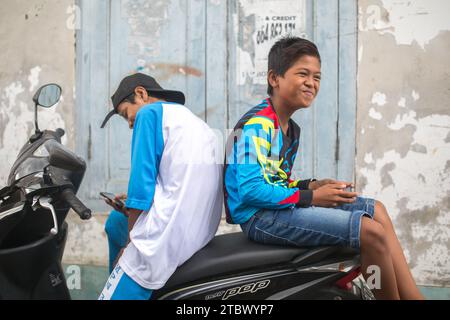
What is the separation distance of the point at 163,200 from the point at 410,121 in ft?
8.32

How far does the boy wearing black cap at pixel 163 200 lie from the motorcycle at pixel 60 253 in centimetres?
7

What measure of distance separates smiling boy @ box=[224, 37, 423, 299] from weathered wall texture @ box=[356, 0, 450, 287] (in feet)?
6.33

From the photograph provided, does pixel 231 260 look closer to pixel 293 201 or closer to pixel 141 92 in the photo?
pixel 293 201

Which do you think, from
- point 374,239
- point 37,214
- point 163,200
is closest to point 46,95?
point 37,214

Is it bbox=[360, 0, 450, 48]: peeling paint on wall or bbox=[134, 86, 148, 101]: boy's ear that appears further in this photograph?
bbox=[360, 0, 450, 48]: peeling paint on wall

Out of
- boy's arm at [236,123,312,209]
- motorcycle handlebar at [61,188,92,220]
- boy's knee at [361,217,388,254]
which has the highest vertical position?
boy's arm at [236,123,312,209]

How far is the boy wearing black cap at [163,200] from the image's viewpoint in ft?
5.87

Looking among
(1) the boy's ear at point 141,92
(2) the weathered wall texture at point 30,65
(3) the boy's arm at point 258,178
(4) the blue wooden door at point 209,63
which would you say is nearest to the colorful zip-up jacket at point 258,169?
(3) the boy's arm at point 258,178

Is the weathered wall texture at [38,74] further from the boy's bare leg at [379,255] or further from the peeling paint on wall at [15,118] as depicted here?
the boy's bare leg at [379,255]

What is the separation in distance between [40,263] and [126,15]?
277 cm

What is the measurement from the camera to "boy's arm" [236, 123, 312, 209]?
1.80 metres

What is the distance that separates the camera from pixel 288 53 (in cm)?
203

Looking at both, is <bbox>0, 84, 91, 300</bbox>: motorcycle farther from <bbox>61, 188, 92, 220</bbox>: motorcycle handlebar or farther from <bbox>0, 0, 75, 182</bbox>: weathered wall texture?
<bbox>0, 0, 75, 182</bbox>: weathered wall texture

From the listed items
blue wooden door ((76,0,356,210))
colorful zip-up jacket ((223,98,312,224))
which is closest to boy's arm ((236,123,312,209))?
colorful zip-up jacket ((223,98,312,224))
